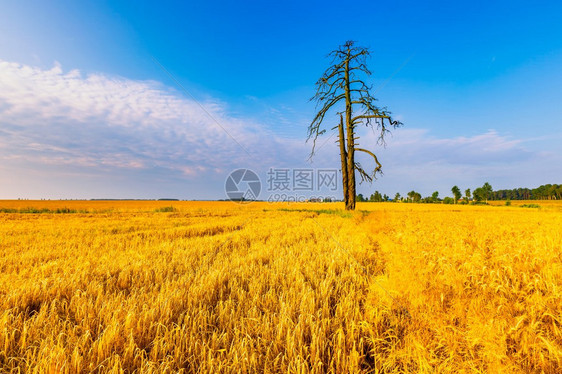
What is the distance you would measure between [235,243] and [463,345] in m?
4.76

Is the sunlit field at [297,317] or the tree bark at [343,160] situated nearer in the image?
the sunlit field at [297,317]

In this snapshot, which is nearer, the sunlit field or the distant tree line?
the sunlit field

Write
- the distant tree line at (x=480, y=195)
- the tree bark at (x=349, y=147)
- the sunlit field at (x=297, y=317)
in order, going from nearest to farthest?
the sunlit field at (x=297, y=317)
the tree bark at (x=349, y=147)
the distant tree line at (x=480, y=195)

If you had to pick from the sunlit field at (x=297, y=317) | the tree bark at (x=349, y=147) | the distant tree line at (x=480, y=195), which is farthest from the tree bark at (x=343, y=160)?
the distant tree line at (x=480, y=195)

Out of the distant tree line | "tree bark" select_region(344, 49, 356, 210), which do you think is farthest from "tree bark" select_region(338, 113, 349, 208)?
the distant tree line

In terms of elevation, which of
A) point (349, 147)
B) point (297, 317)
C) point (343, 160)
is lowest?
point (297, 317)

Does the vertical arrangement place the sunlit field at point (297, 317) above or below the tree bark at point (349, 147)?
below

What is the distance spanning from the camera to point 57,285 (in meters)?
2.74

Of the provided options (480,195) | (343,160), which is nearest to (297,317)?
(343,160)

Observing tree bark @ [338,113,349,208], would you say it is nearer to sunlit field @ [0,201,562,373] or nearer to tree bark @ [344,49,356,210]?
tree bark @ [344,49,356,210]

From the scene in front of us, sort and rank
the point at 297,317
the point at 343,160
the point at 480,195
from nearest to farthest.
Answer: the point at 297,317 < the point at 343,160 < the point at 480,195

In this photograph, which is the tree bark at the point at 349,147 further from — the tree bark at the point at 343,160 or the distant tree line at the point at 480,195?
the distant tree line at the point at 480,195

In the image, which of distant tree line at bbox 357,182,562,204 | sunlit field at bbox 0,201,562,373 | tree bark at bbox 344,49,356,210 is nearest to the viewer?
Answer: sunlit field at bbox 0,201,562,373

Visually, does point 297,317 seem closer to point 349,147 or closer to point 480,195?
point 349,147
